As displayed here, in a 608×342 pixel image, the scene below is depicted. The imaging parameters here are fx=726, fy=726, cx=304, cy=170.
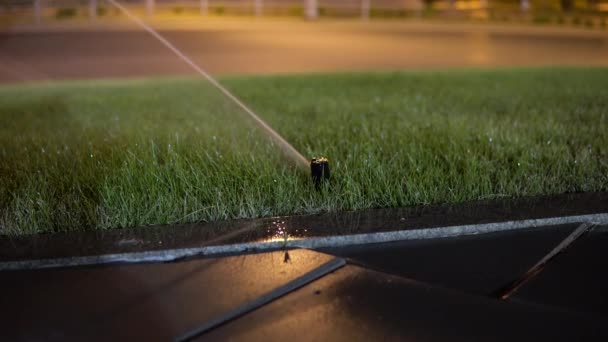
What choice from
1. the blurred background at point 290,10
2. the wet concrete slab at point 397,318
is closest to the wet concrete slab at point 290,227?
the wet concrete slab at point 397,318

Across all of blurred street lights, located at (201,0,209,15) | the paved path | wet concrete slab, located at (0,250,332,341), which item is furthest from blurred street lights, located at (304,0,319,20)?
wet concrete slab, located at (0,250,332,341)

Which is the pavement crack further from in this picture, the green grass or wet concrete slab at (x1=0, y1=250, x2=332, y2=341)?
wet concrete slab at (x1=0, y1=250, x2=332, y2=341)

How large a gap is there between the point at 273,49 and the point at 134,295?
411 inches

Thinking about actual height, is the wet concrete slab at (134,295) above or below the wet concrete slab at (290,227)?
below

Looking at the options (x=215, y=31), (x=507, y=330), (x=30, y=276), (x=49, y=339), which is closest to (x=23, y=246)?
(x=30, y=276)

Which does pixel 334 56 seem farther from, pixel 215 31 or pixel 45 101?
pixel 45 101

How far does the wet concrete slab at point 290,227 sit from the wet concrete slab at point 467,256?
0.39ft

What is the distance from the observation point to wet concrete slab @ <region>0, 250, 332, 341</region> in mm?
2900

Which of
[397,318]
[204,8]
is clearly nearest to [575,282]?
[397,318]

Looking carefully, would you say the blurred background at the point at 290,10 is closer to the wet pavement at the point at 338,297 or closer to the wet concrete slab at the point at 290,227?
the wet concrete slab at the point at 290,227

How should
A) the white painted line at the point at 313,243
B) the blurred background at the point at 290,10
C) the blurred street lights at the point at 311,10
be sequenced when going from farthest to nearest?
the blurred street lights at the point at 311,10 < the blurred background at the point at 290,10 < the white painted line at the point at 313,243

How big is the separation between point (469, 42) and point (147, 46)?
6.67 meters

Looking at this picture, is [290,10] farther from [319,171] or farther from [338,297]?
[338,297]

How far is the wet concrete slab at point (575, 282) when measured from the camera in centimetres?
316
